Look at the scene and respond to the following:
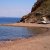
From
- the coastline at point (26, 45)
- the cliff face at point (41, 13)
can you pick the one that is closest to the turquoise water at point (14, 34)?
the coastline at point (26, 45)

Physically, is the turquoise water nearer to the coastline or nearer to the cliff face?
the coastline

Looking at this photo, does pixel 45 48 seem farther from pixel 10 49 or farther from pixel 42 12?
pixel 42 12

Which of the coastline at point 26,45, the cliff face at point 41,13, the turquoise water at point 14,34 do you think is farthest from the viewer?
the cliff face at point 41,13

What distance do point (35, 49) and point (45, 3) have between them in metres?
55.1

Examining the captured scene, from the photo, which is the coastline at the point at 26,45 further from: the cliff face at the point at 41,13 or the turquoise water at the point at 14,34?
the cliff face at the point at 41,13

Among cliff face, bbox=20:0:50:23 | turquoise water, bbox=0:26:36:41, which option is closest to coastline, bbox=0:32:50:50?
turquoise water, bbox=0:26:36:41

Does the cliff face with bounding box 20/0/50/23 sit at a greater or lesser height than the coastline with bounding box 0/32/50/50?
greater

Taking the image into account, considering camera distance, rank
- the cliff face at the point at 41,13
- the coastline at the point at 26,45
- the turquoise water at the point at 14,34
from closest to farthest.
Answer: the coastline at the point at 26,45
the turquoise water at the point at 14,34
the cliff face at the point at 41,13

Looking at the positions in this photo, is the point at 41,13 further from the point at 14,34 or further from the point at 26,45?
the point at 26,45

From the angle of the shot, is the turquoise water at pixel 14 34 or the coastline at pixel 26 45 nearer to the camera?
the coastline at pixel 26 45

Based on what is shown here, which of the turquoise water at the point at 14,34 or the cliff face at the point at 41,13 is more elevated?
the cliff face at the point at 41,13

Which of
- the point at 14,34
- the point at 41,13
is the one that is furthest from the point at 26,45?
the point at 41,13

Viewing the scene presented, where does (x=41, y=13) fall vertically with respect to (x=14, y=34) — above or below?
above

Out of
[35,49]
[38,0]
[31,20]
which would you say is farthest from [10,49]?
[38,0]
